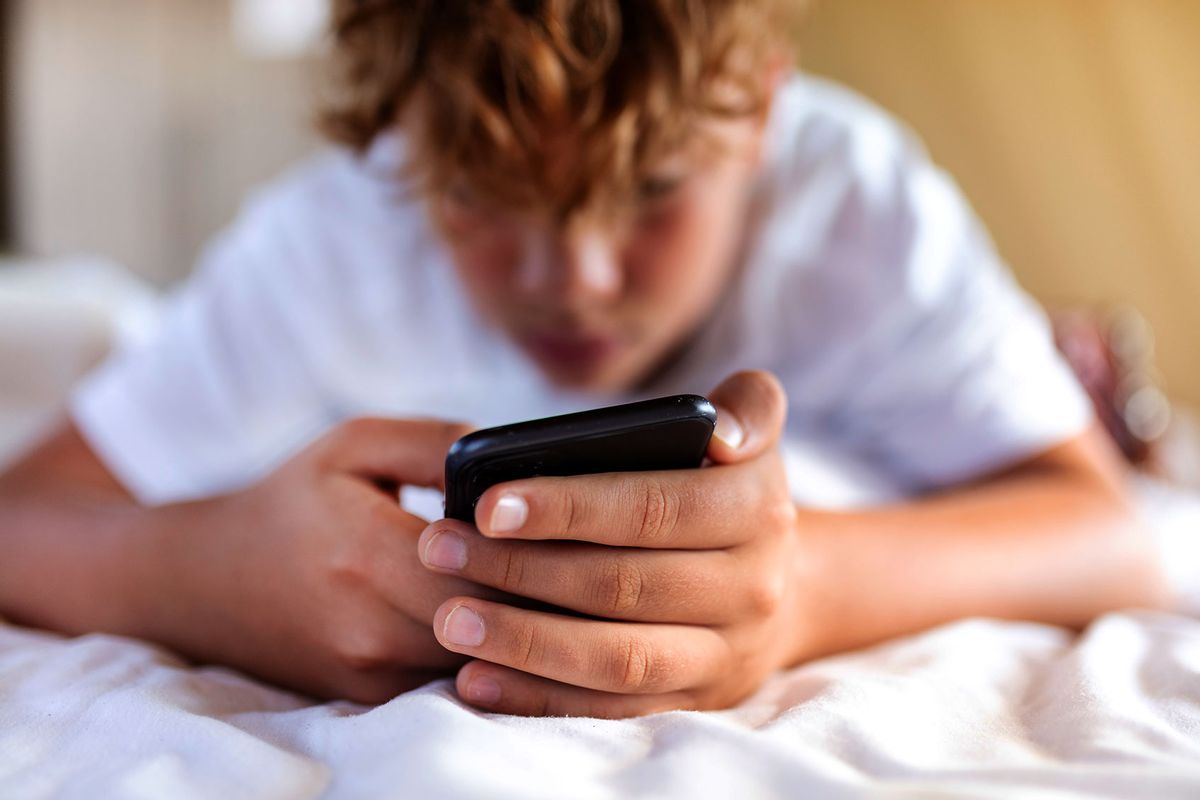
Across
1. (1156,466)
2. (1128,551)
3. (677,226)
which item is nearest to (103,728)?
(677,226)

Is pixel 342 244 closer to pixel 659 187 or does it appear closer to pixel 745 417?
pixel 659 187

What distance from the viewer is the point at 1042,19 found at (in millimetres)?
1999

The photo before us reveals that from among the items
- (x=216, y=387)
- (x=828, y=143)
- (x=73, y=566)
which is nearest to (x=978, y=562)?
(x=828, y=143)

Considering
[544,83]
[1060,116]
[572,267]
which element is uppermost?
[1060,116]

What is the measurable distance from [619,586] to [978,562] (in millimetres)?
346

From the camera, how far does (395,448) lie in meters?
0.47

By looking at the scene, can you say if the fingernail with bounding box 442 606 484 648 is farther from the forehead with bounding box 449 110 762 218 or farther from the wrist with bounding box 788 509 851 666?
the forehead with bounding box 449 110 762 218

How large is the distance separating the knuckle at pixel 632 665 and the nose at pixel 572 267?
35cm

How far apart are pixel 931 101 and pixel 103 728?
2.12 meters

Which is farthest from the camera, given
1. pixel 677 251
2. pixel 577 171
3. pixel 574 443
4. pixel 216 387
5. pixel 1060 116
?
pixel 1060 116

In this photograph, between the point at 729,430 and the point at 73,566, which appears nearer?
the point at 729,430

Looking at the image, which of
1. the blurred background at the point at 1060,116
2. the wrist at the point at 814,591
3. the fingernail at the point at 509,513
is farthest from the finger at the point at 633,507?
the blurred background at the point at 1060,116

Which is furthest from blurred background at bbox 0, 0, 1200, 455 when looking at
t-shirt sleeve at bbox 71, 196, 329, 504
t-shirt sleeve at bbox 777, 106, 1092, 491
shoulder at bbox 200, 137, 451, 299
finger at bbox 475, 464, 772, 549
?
finger at bbox 475, 464, 772, 549

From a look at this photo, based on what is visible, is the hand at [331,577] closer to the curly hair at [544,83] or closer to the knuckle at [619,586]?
the knuckle at [619,586]
